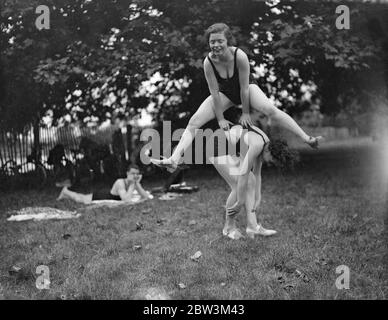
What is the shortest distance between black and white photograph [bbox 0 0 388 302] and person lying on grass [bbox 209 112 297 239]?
2cm

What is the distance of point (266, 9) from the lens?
452 inches

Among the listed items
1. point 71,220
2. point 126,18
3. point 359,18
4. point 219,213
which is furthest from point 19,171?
point 359,18

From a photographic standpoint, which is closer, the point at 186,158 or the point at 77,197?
the point at 77,197

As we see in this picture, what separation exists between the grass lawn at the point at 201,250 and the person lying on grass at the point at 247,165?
0.24m

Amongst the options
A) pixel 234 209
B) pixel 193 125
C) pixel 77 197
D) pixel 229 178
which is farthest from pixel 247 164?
pixel 77 197

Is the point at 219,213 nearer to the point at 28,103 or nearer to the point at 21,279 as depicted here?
the point at 21,279

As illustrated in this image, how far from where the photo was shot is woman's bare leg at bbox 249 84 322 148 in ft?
15.2

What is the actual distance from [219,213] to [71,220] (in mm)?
2260

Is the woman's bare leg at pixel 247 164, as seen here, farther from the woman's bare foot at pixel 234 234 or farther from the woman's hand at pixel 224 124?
the woman's bare foot at pixel 234 234

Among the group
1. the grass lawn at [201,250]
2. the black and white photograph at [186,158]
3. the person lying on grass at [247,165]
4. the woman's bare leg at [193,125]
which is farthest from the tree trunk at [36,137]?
the woman's bare leg at [193,125]

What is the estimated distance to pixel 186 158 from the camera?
11633 mm

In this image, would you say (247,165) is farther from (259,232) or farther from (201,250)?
(201,250)

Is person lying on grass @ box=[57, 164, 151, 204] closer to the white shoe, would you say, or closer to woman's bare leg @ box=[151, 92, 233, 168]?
the white shoe

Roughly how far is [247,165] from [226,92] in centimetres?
87
